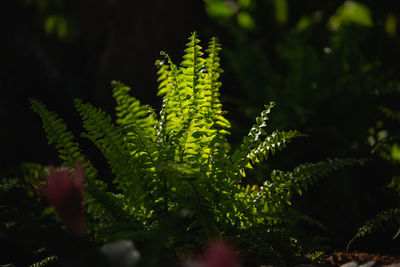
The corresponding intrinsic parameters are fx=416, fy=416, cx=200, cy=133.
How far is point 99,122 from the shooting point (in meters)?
1.73

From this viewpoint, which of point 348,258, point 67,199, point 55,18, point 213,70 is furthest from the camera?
point 55,18

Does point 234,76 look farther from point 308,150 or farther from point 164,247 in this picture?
point 164,247

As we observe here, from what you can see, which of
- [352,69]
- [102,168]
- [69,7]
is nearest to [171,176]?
[102,168]

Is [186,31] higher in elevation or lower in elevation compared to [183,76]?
higher

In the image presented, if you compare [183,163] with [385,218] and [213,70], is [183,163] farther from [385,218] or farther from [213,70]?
[385,218]

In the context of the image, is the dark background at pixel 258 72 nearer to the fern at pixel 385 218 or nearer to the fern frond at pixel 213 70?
the fern at pixel 385 218

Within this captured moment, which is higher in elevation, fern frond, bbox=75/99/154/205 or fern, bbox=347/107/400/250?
fern frond, bbox=75/99/154/205

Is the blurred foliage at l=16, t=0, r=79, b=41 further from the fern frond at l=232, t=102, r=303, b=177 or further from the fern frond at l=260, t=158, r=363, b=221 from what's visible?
the fern frond at l=260, t=158, r=363, b=221

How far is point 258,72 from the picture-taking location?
13.0ft

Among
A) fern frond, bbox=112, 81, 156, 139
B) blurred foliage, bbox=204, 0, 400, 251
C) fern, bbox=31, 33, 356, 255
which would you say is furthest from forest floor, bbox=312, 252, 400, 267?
fern frond, bbox=112, 81, 156, 139

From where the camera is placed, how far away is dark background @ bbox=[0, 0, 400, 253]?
299 centimetres

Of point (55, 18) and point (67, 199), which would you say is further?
point (55, 18)

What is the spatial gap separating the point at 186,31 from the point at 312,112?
1.90m

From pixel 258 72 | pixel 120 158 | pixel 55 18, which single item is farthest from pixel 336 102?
pixel 55 18
